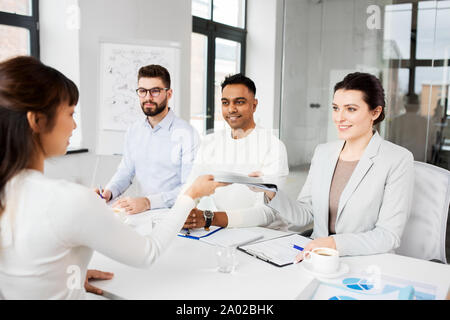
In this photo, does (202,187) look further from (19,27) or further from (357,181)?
(19,27)

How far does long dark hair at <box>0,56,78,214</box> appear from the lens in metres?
0.92

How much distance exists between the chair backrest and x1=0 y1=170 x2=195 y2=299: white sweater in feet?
4.02

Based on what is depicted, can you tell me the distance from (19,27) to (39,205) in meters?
2.94

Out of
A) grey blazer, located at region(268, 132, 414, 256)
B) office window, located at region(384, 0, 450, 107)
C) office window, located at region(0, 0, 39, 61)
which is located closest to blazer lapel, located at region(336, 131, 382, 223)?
grey blazer, located at region(268, 132, 414, 256)

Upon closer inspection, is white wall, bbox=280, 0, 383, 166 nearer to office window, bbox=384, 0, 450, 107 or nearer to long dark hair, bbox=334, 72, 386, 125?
office window, bbox=384, 0, 450, 107

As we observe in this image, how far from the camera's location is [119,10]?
371cm

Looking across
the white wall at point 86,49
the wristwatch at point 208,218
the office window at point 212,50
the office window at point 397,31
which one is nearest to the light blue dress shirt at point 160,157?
the white wall at point 86,49

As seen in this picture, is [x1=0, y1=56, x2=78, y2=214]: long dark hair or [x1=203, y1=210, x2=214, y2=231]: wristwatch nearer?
[x1=0, y1=56, x2=78, y2=214]: long dark hair

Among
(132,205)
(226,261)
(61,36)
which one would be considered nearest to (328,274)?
(226,261)

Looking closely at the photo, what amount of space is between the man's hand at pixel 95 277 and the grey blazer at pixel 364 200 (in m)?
0.77

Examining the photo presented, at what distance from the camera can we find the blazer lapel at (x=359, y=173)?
5.50 ft

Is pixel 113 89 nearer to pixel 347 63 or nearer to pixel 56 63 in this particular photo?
pixel 56 63
